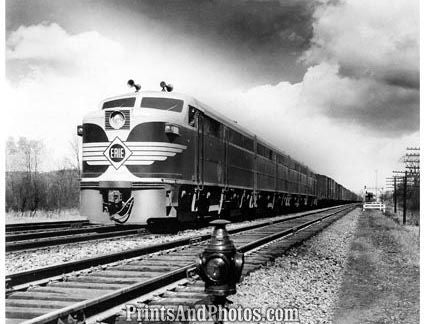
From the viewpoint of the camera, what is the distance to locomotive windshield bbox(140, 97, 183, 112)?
1214cm

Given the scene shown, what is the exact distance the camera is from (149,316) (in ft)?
14.7

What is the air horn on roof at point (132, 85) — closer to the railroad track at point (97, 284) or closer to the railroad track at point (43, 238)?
the railroad track at point (43, 238)

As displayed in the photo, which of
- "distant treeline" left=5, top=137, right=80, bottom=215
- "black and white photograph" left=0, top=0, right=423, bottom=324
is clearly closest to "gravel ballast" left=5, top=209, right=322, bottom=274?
"black and white photograph" left=0, top=0, right=423, bottom=324

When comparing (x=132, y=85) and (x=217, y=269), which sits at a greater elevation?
(x=132, y=85)

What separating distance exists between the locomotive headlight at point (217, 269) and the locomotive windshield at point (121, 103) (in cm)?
879

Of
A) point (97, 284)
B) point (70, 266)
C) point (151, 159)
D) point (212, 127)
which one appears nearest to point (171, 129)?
point (151, 159)

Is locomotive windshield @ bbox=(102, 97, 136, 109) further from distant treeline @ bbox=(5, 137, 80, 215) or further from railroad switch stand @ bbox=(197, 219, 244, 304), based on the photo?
distant treeline @ bbox=(5, 137, 80, 215)

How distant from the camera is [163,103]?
12.3 metres

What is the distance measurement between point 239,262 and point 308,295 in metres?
2.50

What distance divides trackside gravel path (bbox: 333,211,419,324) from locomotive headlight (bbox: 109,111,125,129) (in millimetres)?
5964

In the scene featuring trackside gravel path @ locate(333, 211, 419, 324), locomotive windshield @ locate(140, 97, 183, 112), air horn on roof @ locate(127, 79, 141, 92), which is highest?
air horn on roof @ locate(127, 79, 141, 92)

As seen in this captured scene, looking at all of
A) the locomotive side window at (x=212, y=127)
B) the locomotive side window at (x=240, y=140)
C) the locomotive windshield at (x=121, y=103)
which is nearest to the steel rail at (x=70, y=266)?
the locomotive windshield at (x=121, y=103)

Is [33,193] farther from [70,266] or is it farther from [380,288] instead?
[380,288]

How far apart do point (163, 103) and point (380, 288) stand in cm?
737
